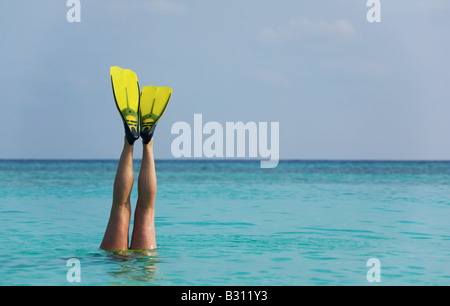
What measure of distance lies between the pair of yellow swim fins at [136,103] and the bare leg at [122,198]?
23 centimetres

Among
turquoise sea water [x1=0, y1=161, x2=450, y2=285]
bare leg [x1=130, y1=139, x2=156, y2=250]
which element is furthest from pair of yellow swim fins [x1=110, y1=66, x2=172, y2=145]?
turquoise sea water [x1=0, y1=161, x2=450, y2=285]

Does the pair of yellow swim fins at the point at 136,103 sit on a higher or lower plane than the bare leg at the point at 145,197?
higher

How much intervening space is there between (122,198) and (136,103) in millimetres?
1236

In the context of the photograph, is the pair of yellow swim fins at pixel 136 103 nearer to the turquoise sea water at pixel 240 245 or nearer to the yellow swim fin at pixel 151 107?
the yellow swim fin at pixel 151 107

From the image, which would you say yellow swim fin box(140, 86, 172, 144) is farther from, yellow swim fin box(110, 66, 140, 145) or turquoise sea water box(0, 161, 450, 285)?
turquoise sea water box(0, 161, 450, 285)

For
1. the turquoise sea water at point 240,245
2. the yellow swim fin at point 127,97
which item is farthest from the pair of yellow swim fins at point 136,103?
the turquoise sea water at point 240,245

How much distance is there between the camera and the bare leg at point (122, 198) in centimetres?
763

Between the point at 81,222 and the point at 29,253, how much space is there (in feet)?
14.4

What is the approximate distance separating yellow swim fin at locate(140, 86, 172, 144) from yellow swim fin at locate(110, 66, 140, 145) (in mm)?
170

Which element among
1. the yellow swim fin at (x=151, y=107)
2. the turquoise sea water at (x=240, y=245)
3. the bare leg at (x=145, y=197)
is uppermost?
the yellow swim fin at (x=151, y=107)

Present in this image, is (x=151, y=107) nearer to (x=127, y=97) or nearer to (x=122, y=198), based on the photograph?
Result: (x=127, y=97)
